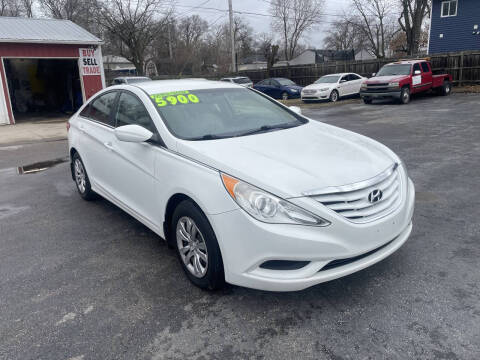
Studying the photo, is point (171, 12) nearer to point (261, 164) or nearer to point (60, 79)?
point (60, 79)

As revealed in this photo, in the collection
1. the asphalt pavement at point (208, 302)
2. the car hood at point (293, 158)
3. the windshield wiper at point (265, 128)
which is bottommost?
the asphalt pavement at point (208, 302)

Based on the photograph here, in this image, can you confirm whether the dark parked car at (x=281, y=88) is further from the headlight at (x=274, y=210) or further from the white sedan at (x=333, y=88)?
the headlight at (x=274, y=210)

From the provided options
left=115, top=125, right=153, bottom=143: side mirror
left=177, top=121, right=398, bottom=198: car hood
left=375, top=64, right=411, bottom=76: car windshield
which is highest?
left=375, top=64, right=411, bottom=76: car windshield

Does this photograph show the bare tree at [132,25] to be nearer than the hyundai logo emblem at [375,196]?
No

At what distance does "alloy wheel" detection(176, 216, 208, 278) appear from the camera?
311cm

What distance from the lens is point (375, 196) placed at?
288cm

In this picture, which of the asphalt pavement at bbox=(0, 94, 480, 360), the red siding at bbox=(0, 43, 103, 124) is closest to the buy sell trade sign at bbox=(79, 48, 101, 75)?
the red siding at bbox=(0, 43, 103, 124)

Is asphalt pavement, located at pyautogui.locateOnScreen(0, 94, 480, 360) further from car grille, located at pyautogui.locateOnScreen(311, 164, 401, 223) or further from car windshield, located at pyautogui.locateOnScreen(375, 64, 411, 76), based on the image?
car windshield, located at pyautogui.locateOnScreen(375, 64, 411, 76)

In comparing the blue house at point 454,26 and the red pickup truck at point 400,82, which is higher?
the blue house at point 454,26

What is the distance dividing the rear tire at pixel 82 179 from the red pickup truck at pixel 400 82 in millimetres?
14243

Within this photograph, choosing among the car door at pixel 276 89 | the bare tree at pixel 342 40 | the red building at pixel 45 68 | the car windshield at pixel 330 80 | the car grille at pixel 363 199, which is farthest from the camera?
the bare tree at pixel 342 40

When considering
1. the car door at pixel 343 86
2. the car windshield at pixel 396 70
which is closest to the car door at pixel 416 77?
the car windshield at pixel 396 70

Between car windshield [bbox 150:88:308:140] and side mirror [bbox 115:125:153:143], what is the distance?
0.21m

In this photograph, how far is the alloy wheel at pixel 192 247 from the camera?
3.11 metres
